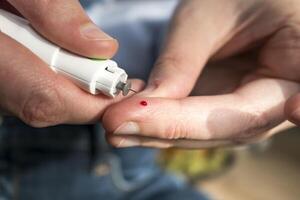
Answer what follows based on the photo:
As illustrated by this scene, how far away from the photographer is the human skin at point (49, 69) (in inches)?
12.7

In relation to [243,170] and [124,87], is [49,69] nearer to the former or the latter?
[124,87]

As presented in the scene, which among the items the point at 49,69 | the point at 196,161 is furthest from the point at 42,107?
the point at 196,161

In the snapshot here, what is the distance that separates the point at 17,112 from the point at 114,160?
293mm

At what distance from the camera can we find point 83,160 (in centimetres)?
60

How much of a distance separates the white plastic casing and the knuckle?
0.02 m

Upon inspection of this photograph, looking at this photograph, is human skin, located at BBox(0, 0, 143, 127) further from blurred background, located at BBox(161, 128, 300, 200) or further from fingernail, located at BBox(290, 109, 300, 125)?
blurred background, located at BBox(161, 128, 300, 200)

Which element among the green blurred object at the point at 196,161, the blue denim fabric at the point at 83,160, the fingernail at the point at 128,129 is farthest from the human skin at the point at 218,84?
the green blurred object at the point at 196,161

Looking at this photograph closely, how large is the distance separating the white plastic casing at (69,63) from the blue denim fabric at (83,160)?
0.23 meters

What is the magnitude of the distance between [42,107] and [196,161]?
23.7 inches

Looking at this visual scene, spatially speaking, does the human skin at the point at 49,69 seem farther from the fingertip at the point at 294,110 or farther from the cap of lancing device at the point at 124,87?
the fingertip at the point at 294,110

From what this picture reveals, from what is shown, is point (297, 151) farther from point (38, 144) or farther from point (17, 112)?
point (17, 112)

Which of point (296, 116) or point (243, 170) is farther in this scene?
point (243, 170)

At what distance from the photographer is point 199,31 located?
0.42 m

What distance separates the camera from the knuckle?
34 cm
